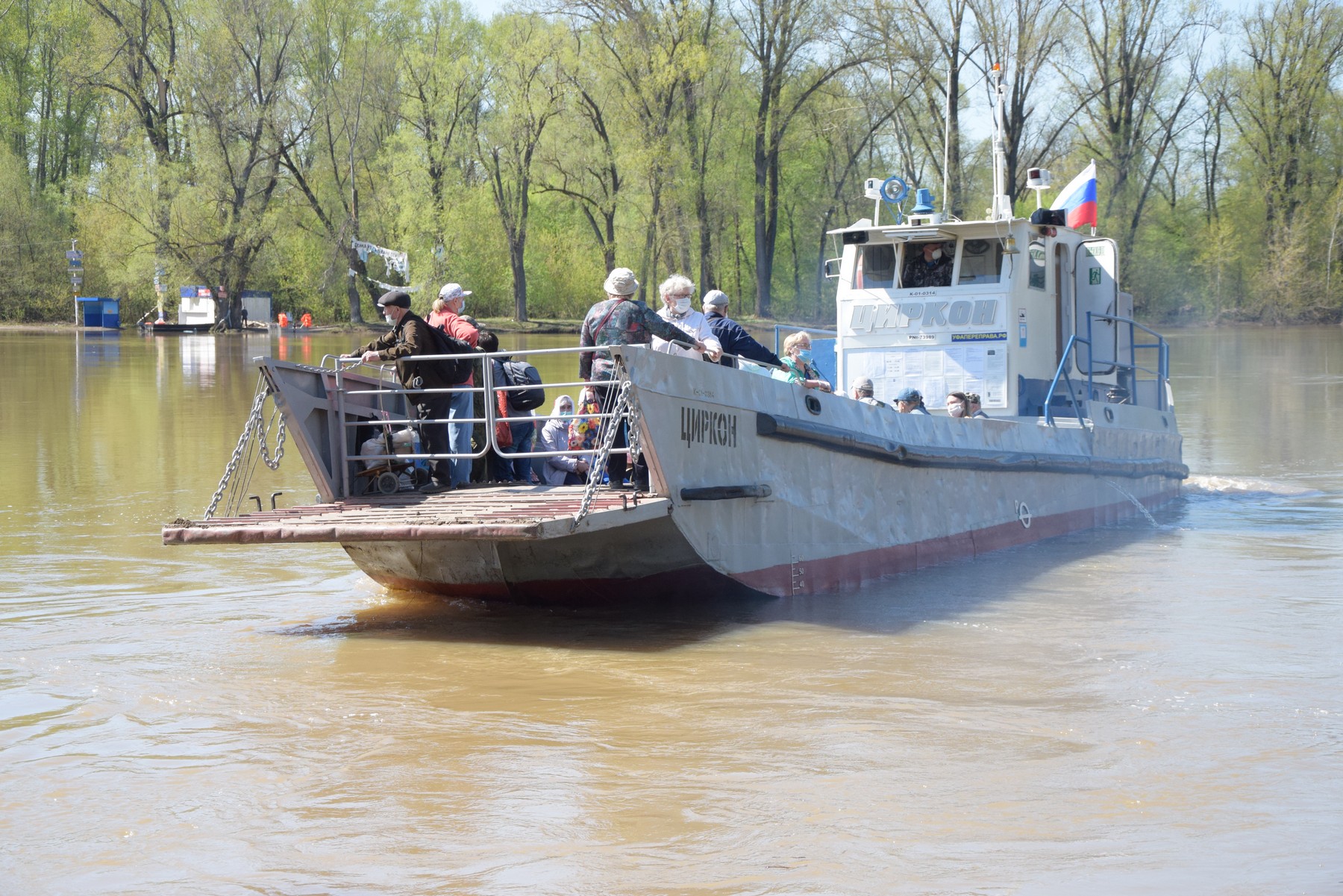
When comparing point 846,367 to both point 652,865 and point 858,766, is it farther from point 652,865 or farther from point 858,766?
point 652,865

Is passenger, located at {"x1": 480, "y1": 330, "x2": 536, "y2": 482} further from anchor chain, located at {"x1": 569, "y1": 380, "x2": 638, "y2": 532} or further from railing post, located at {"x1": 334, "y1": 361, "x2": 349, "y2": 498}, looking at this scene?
Result: anchor chain, located at {"x1": 569, "y1": 380, "x2": 638, "y2": 532}

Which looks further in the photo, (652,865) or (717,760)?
(717,760)

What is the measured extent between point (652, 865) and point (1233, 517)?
36.9 ft

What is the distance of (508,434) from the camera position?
9109mm

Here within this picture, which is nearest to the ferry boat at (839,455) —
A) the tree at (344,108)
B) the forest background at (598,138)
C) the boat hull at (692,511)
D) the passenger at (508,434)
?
the boat hull at (692,511)

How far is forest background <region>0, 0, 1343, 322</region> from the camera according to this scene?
46250 mm

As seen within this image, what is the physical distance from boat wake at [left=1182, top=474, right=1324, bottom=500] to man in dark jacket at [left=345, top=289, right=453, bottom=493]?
1042 centimetres

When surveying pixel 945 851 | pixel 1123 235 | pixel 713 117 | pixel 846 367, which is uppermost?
pixel 713 117

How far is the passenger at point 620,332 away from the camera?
810 centimetres

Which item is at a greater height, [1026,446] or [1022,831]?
[1026,446]

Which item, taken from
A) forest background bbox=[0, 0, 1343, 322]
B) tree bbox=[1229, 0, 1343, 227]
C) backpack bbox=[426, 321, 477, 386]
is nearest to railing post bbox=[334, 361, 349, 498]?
backpack bbox=[426, 321, 477, 386]

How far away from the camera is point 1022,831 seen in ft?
15.7

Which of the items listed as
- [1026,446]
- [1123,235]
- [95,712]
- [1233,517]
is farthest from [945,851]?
[1123,235]

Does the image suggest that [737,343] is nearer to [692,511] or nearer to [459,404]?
[692,511]
